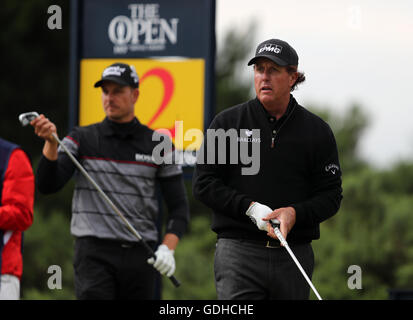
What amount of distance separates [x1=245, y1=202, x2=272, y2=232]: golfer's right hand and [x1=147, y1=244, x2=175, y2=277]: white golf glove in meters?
1.22

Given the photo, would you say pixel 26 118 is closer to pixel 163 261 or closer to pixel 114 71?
pixel 114 71

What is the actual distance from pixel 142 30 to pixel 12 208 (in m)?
2.86

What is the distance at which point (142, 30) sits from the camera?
739 cm

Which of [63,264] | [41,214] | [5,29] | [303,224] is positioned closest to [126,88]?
[303,224]

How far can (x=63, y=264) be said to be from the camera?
11.7 metres

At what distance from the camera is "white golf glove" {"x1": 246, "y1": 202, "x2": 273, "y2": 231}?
413 centimetres

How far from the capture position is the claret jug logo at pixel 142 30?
7301mm

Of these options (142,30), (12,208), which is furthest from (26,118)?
(142,30)

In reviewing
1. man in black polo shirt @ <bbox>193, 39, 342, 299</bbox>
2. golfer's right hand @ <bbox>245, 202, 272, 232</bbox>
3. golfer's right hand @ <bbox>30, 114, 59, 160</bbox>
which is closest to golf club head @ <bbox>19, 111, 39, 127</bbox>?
golfer's right hand @ <bbox>30, 114, 59, 160</bbox>

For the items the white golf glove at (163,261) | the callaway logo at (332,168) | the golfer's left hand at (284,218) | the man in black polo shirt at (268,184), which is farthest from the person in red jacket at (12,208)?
the callaway logo at (332,168)

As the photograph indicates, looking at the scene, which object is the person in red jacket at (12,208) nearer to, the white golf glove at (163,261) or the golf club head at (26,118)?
the golf club head at (26,118)

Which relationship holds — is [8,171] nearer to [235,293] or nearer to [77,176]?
[77,176]

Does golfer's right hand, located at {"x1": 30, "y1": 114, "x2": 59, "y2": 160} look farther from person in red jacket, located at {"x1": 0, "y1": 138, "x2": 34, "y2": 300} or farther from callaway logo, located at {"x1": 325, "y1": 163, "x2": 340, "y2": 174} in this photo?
callaway logo, located at {"x1": 325, "y1": 163, "x2": 340, "y2": 174}
